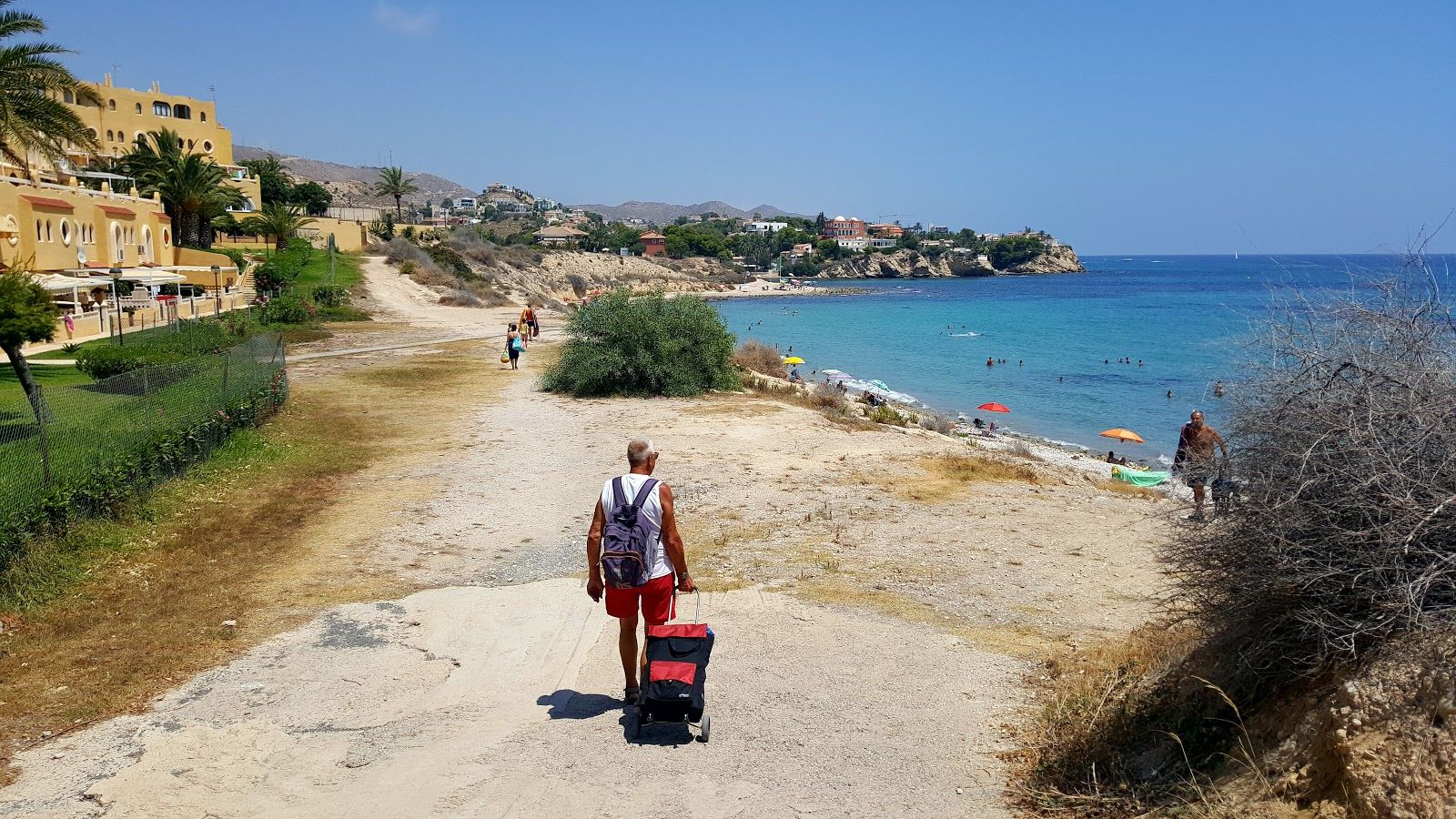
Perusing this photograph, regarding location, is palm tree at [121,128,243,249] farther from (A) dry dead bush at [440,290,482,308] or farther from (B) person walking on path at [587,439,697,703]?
(B) person walking on path at [587,439,697,703]

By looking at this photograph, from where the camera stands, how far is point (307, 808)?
508cm

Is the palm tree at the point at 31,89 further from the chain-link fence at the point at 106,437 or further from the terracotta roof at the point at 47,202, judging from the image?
the terracotta roof at the point at 47,202

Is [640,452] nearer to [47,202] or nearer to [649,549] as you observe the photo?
[649,549]

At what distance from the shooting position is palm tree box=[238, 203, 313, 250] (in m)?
62.2

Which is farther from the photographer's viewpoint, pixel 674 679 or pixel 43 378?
pixel 43 378

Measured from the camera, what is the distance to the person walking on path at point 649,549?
587 cm

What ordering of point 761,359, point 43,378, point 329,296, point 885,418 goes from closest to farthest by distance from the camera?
point 43,378 → point 885,418 → point 761,359 → point 329,296

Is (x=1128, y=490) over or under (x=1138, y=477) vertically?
over

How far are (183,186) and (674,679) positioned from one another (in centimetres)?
5728

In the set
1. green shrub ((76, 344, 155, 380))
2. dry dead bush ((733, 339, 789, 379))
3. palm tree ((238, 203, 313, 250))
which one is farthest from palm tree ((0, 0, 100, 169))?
palm tree ((238, 203, 313, 250))

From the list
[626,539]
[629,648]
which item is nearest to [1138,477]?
[629,648]

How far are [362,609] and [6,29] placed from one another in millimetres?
15692

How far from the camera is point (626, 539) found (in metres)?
5.85

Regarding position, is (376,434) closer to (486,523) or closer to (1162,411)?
(486,523)
